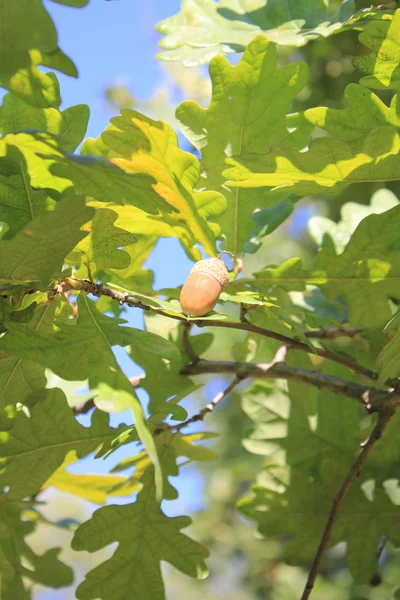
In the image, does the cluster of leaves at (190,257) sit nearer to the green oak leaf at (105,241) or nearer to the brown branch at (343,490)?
the green oak leaf at (105,241)

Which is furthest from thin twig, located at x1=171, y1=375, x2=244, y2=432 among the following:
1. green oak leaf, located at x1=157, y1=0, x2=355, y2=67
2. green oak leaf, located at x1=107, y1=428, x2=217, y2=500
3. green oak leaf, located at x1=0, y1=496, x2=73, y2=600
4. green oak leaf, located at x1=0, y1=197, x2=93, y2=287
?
green oak leaf, located at x1=157, y1=0, x2=355, y2=67

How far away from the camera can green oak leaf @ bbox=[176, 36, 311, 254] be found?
112 cm

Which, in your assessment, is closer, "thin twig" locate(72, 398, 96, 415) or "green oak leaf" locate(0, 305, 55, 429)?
"green oak leaf" locate(0, 305, 55, 429)

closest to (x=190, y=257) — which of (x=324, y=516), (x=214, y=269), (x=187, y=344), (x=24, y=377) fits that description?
(x=214, y=269)

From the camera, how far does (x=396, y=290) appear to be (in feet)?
3.90

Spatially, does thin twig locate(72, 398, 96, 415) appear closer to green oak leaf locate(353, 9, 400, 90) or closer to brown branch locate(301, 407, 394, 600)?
brown branch locate(301, 407, 394, 600)

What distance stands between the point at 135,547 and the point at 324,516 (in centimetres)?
42

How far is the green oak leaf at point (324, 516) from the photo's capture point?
1433 millimetres

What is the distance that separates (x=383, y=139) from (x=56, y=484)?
104 cm

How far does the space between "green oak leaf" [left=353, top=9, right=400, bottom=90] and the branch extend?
479 mm

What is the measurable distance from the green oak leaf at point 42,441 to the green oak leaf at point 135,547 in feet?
0.41

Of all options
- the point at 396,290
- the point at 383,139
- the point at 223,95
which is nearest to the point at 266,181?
the point at 383,139

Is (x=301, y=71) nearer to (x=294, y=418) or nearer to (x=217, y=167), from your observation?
(x=217, y=167)

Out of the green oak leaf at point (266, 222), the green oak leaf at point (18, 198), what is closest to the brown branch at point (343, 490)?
the green oak leaf at point (266, 222)
